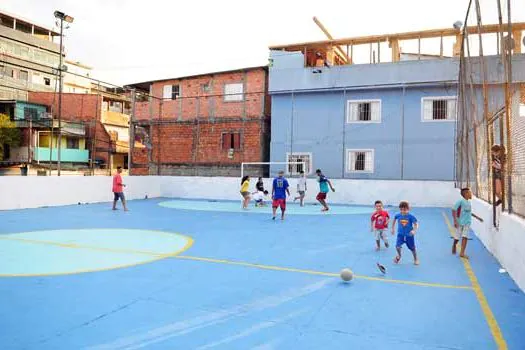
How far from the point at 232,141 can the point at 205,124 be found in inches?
95.6

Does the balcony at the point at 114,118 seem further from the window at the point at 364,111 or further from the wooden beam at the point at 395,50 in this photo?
the wooden beam at the point at 395,50

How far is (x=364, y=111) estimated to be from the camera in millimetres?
24109

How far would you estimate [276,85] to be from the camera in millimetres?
26078

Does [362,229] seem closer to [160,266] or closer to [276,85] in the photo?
[160,266]

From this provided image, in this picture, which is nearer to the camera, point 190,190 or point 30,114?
point 190,190

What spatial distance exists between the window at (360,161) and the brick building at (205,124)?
5692 millimetres

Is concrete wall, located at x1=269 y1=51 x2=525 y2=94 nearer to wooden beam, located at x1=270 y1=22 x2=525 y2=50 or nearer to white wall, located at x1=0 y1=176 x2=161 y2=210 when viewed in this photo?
wooden beam, located at x1=270 y1=22 x2=525 y2=50

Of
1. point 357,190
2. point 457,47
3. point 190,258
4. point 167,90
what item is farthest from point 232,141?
point 190,258

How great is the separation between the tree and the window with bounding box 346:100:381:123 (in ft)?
92.6

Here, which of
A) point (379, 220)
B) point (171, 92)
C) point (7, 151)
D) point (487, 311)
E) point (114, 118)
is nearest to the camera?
point (487, 311)

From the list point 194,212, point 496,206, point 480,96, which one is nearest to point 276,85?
point 194,212

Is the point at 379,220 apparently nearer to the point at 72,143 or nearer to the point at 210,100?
the point at 210,100

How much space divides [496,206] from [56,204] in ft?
56.9

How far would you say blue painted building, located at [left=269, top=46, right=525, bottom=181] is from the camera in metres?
22.3
